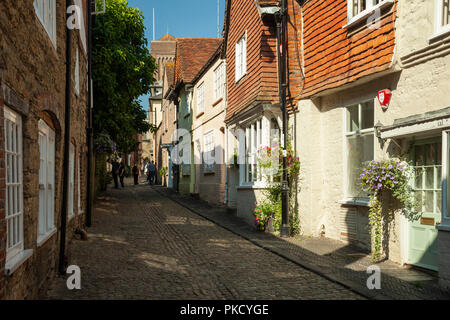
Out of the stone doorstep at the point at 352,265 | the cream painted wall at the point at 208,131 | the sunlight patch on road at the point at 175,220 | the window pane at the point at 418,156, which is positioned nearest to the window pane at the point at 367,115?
the window pane at the point at 418,156

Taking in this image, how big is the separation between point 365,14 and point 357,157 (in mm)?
2602

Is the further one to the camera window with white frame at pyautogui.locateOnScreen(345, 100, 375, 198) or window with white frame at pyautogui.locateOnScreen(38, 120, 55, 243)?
window with white frame at pyautogui.locateOnScreen(345, 100, 375, 198)

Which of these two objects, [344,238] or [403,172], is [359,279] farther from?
[344,238]

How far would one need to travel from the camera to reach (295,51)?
10680mm

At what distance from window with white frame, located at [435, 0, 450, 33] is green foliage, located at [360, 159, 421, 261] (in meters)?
2.03

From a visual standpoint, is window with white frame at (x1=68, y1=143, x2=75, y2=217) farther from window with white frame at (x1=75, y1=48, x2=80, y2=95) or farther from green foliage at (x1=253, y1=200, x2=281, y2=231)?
green foliage at (x1=253, y1=200, x2=281, y2=231)

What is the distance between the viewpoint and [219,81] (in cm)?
1759

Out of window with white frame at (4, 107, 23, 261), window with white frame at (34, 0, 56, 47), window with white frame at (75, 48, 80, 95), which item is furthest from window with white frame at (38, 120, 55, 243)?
window with white frame at (75, 48, 80, 95)

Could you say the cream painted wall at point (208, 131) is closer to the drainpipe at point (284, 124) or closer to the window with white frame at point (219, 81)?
the window with white frame at point (219, 81)

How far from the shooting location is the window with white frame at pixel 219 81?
16891 mm

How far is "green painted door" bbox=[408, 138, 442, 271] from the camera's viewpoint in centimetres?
675

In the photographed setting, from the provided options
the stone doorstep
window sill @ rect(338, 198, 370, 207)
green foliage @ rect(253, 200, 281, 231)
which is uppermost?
window sill @ rect(338, 198, 370, 207)

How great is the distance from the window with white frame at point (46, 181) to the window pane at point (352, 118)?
5464mm
